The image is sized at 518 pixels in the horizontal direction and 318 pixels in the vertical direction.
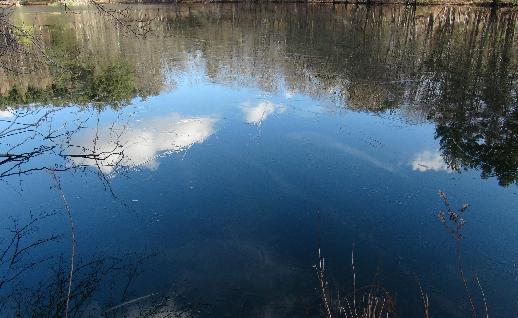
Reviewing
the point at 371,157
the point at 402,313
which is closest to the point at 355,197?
the point at 371,157

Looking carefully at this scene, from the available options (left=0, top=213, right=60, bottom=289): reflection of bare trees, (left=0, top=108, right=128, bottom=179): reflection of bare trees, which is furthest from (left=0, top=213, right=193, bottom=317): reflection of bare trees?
(left=0, top=108, right=128, bottom=179): reflection of bare trees

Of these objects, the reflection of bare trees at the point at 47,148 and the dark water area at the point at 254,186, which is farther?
the reflection of bare trees at the point at 47,148

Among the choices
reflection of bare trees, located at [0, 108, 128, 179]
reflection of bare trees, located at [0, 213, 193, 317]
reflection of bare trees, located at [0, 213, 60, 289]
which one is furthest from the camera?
reflection of bare trees, located at [0, 108, 128, 179]

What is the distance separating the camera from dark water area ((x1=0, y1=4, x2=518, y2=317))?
4742 mm

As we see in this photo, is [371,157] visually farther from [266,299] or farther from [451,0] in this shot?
[451,0]

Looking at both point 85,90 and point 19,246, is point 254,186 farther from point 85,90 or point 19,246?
point 85,90

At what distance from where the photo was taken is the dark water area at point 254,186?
4742 millimetres

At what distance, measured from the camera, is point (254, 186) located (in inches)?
274

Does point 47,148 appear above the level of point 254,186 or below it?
above

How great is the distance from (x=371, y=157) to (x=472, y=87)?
Answer: 6089 mm

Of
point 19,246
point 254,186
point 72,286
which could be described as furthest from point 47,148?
point 254,186

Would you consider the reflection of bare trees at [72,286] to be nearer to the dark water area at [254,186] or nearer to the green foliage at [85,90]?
the dark water area at [254,186]

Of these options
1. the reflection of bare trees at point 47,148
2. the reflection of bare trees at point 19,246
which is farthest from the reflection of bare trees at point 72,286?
the reflection of bare trees at point 47,148

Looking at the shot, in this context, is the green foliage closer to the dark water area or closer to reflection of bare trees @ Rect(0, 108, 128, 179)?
the dark water area
